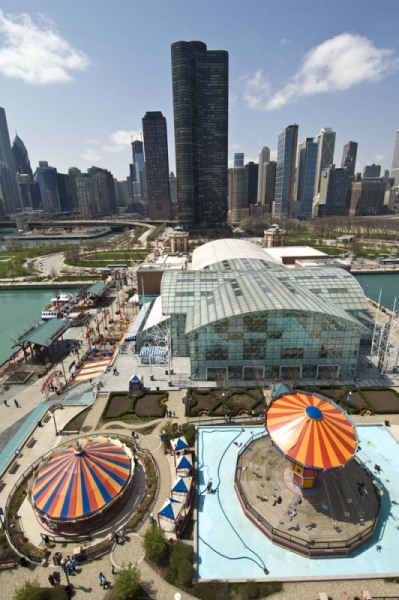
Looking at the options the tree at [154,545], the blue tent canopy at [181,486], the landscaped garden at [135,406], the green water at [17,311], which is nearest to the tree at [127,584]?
the tree at [154,545]

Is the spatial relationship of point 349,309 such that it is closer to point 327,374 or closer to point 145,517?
point 327,374

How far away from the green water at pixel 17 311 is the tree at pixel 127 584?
51992mm

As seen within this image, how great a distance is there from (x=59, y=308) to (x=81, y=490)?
6363 cm

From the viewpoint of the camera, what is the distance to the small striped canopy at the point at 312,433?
26797mm

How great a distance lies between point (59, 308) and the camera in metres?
83.8

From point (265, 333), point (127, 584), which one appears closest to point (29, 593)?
point (127, 584)

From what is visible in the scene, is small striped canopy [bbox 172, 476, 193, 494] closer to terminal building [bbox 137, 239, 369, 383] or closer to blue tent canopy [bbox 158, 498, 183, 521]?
blue tent canopy [bbox 158, 498, 183, 521]

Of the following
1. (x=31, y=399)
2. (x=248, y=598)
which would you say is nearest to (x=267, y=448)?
(x=248, y=598)

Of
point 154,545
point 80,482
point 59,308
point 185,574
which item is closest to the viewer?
point 185,574

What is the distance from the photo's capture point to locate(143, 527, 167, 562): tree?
24.8 metres

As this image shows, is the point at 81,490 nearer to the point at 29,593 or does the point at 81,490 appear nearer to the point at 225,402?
the point at 29,593

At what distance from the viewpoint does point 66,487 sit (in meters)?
28.3

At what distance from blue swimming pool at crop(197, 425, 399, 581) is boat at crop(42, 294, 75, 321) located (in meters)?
59.9

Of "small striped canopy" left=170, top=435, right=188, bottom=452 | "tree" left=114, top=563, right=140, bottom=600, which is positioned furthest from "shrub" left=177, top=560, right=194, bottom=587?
"small striped canopy" left=170, top=435, right=188, bottom=452
